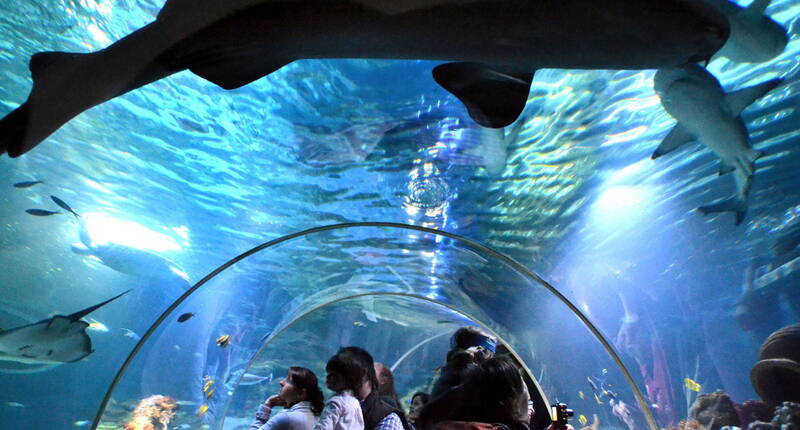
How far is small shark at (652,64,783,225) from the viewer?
2182 mm

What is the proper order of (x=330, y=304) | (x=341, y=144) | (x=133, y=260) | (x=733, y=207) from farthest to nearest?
(x=133, y=260), (x=330, y=304), (x=733, y=207), (x=341, y=144)

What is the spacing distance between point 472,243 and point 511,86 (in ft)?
12.2

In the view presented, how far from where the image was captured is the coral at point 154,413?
7.69 m

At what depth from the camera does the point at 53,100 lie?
5.55 ft

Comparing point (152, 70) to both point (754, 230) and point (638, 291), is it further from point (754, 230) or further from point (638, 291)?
point (754, 230)

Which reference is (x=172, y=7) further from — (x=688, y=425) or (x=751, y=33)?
(x=688, y=425)

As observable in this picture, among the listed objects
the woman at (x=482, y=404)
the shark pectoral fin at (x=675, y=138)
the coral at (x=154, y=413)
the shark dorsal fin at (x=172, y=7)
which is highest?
the shark pectoral fin at (x=675, y=138)

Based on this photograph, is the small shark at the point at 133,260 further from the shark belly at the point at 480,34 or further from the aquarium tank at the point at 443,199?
the shark belly at the point at 480,34

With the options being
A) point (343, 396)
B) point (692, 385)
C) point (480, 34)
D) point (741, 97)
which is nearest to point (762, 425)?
point (692, 385)

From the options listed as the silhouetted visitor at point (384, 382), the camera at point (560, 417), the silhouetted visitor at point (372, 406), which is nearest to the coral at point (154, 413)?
the silhouetted visitor at point (384, 382)

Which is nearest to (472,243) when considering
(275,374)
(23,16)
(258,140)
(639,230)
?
(639,230)

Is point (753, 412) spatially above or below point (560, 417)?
below

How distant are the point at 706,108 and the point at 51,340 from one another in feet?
26.2

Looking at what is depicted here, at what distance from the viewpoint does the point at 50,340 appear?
19.5 ft
